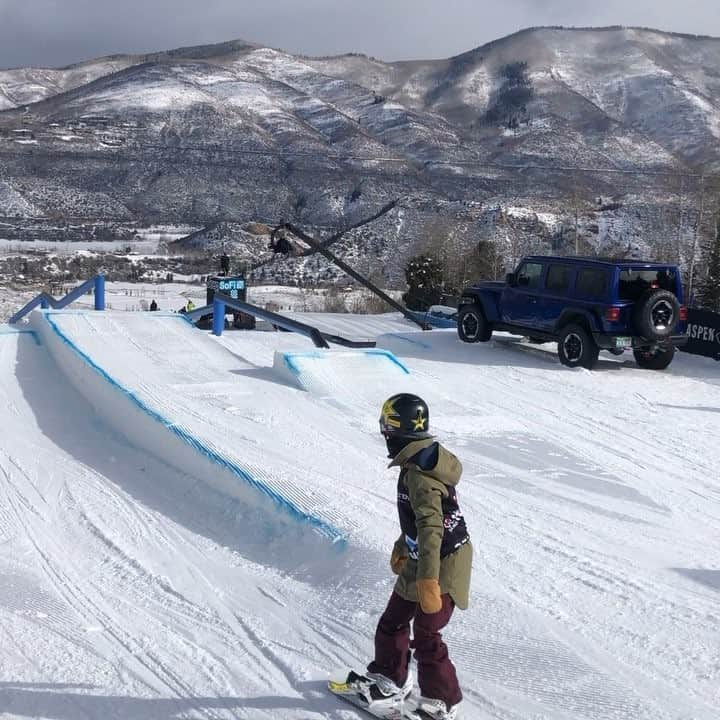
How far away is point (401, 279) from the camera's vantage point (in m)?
61.1

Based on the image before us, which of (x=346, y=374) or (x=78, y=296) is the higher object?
(x=78, y=296)

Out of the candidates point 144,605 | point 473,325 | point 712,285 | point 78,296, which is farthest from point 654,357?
point 712,285

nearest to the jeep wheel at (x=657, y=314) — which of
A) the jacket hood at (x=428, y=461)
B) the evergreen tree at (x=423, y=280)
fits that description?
the jacket hood at (x=428, y=461)

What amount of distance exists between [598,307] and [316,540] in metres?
8.37

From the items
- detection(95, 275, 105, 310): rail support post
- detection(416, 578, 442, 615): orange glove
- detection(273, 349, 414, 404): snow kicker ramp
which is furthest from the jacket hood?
detection(95, 275, 105, 310): rail support post

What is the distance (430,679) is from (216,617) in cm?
172

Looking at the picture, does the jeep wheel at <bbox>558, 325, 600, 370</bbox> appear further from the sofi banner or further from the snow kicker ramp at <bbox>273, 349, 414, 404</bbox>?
the snow kicker ramp at <bbox>273, 349, 414, 404</bbox>

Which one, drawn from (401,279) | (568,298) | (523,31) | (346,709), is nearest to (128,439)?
(346,709)

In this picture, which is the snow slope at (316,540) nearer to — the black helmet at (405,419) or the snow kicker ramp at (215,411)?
the snow kicker ramp at (215,411)

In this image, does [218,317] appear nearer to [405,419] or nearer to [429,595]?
[405,419]

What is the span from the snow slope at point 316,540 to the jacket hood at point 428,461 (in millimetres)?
1223

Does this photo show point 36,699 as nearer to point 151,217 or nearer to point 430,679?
point 430,679

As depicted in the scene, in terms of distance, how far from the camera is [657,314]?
1327 cm

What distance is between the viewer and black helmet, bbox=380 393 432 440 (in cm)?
389
